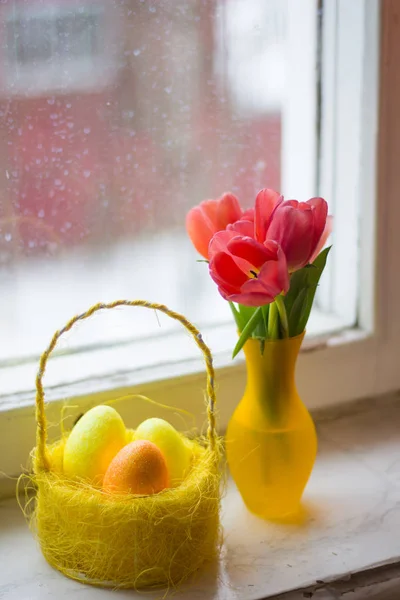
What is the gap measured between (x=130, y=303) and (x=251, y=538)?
0.28 meters

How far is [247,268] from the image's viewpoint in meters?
0.67

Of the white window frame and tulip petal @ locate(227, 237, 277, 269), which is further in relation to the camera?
the white window frame

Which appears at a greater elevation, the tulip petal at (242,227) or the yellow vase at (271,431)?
the tulip petal at (242,227)

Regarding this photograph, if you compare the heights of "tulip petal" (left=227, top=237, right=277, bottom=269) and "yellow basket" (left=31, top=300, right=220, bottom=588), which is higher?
"tulip petal" (left=227, top=237, right=277, bottom=269)

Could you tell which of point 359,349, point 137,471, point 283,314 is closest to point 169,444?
point 137,471

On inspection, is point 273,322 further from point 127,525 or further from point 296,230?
point 127,525

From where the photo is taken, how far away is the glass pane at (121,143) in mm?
855

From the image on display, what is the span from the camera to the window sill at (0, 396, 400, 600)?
2.29 feet

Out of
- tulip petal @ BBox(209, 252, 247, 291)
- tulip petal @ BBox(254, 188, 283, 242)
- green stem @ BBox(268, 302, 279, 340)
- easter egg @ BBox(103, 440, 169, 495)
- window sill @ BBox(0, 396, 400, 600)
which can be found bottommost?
window sill @ BBox(0, 396, 400, 600)

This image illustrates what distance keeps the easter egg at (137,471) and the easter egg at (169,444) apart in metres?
0.03

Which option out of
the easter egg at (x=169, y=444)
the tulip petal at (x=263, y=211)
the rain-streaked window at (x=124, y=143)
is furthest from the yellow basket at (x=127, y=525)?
the rain-streaked window at (x=124, y=143)

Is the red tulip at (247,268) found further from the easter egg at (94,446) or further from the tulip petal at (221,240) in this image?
the easter egg at (94,446)

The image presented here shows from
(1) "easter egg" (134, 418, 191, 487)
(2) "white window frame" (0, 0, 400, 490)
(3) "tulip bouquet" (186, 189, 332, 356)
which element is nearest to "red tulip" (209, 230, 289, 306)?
(3) "tulip bouquet" (186, 189, 332, 356)

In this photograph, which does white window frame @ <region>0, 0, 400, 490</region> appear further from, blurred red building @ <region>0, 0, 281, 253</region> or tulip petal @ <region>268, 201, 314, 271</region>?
tulip petal @ <region>268, 201, 314, 271</region>
